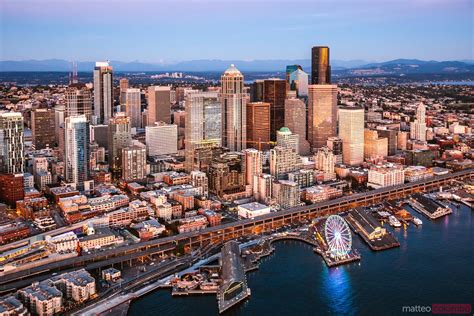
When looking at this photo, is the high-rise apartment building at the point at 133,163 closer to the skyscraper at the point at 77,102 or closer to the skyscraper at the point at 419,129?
the skyscraper at the point at 77,102

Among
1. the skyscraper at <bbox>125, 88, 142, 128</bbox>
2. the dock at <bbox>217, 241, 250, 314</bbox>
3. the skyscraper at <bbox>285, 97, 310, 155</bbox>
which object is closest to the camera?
the dock at <bbox>217, 241, 250, 314</bbox>

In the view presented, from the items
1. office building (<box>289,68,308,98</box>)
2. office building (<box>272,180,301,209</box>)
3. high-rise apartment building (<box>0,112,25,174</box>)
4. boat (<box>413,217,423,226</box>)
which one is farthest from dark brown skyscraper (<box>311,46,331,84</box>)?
high-rise apartment building (<box>0,112,25,174</box>)

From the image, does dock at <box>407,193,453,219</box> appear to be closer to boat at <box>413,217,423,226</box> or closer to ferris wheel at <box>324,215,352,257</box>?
boat at <box>413,217,423,226</box>

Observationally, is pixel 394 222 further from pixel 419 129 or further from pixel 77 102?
pixel 77 102

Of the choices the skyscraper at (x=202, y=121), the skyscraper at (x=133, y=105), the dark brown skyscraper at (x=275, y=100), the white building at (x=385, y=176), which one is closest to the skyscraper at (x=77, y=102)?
the skyscraper at (x=133, y=105)

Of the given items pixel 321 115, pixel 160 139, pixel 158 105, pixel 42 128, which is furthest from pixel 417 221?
pixel 42 128

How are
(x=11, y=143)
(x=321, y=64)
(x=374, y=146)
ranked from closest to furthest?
(x=11, y=143), (x=374, y=146), (x=321, y=64)
